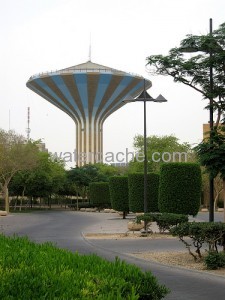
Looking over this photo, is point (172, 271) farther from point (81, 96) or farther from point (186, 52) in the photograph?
point (81, 96)

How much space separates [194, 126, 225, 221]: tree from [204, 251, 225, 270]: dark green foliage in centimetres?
255

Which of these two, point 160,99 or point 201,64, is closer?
point 201,64

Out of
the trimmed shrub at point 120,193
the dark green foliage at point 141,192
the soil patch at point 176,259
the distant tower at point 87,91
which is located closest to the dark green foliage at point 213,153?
the soil patch at point 176,259

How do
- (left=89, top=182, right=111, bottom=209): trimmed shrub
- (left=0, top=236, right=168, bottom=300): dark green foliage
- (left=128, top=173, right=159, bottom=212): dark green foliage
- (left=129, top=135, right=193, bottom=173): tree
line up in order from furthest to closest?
1. (left=129, top=135, right=193, bottom=173): tree
2. (left=89, top=182, right=111, bottom=209): trimmed shrub
3. (left=128, top=173, right=159, bottom=212): dark green foliage
4. (left=0, top=236, right=168, bottom=300): dark green foliage

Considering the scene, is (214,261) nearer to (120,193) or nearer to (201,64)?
(201,64)

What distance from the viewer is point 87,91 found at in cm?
10750

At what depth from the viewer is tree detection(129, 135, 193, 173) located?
8262 cm

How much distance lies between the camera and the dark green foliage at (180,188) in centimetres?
2898

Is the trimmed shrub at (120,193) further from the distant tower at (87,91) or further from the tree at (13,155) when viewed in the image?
the distant tower at (87,91)

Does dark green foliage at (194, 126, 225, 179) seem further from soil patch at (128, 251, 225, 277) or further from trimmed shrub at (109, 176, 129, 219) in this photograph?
trimmed shrub at (109, 176, 129, 219)

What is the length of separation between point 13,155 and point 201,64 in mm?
42399

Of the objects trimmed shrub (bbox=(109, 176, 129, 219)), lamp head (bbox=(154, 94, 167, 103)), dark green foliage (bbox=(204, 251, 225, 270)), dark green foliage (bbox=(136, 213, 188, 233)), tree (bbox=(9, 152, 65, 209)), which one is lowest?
dark green foliage (bbox=(204, 251, 225, 270))

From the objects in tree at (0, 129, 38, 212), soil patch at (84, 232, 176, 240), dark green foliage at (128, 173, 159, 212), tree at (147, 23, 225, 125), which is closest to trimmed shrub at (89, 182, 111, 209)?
tree at (0, 129, 38, 212)

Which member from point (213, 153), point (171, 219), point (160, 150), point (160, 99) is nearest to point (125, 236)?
point (171, 219)
